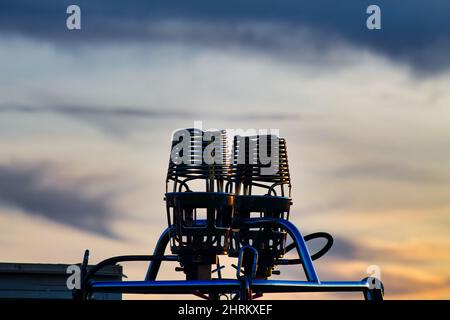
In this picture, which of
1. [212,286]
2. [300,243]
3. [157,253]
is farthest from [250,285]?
[157,253]

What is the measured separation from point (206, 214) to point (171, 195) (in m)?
0.49

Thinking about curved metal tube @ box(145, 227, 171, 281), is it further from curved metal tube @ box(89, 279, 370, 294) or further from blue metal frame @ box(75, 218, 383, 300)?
curved metal tube @ box(89, 279, 370, 294)

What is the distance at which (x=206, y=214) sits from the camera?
12844mm

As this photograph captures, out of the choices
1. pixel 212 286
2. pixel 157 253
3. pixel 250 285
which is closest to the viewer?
pixel 250 285

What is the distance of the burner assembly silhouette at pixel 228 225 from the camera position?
12.1 m

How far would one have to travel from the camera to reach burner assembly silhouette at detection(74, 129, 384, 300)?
12.1m

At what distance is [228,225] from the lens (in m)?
13.0

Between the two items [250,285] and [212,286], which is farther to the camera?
[212,286]

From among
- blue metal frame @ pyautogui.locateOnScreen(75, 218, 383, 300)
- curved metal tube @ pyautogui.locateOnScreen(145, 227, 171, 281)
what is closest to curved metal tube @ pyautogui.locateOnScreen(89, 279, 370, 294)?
blue metal frame @ pyautogui.locateOnScreen(75, 218, 383, 300)

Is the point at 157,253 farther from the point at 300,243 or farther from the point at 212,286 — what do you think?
the point at 212,286

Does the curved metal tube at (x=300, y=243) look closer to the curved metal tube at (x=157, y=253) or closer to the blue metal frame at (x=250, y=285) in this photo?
the blue metal frame at (x=250, y=285)
